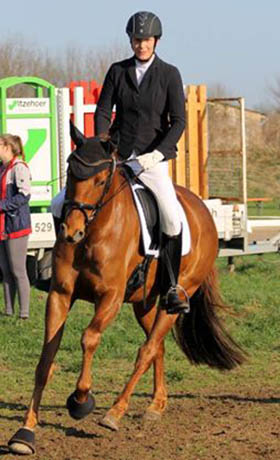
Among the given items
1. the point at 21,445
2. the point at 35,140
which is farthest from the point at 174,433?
the point at 35,140

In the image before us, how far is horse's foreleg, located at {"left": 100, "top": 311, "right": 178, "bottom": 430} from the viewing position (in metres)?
6.89

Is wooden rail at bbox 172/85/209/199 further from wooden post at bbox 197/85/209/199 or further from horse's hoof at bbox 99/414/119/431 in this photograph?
horse's hoof at bbox 99/414/119/431

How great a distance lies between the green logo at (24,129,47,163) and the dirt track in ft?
25.3

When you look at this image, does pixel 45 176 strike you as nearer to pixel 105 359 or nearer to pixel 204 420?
pixel 105 359

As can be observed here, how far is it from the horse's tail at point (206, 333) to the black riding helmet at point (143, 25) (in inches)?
84.9

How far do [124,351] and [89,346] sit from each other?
4.32m

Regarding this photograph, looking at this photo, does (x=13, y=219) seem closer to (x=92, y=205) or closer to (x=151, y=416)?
(x=151, y=416)

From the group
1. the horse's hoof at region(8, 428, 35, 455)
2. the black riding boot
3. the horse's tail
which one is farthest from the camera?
the horse's tail

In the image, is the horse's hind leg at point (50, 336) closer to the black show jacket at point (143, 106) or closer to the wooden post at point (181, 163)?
the black show jacket at point (143, 106)

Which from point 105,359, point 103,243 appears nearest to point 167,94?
point 103,243

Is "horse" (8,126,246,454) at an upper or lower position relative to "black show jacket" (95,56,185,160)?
lower

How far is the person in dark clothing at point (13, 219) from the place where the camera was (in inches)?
474

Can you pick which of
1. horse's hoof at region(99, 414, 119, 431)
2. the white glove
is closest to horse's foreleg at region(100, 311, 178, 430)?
horse's hoof at region(99, 414, 119, 431)

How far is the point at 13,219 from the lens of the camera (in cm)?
1223
